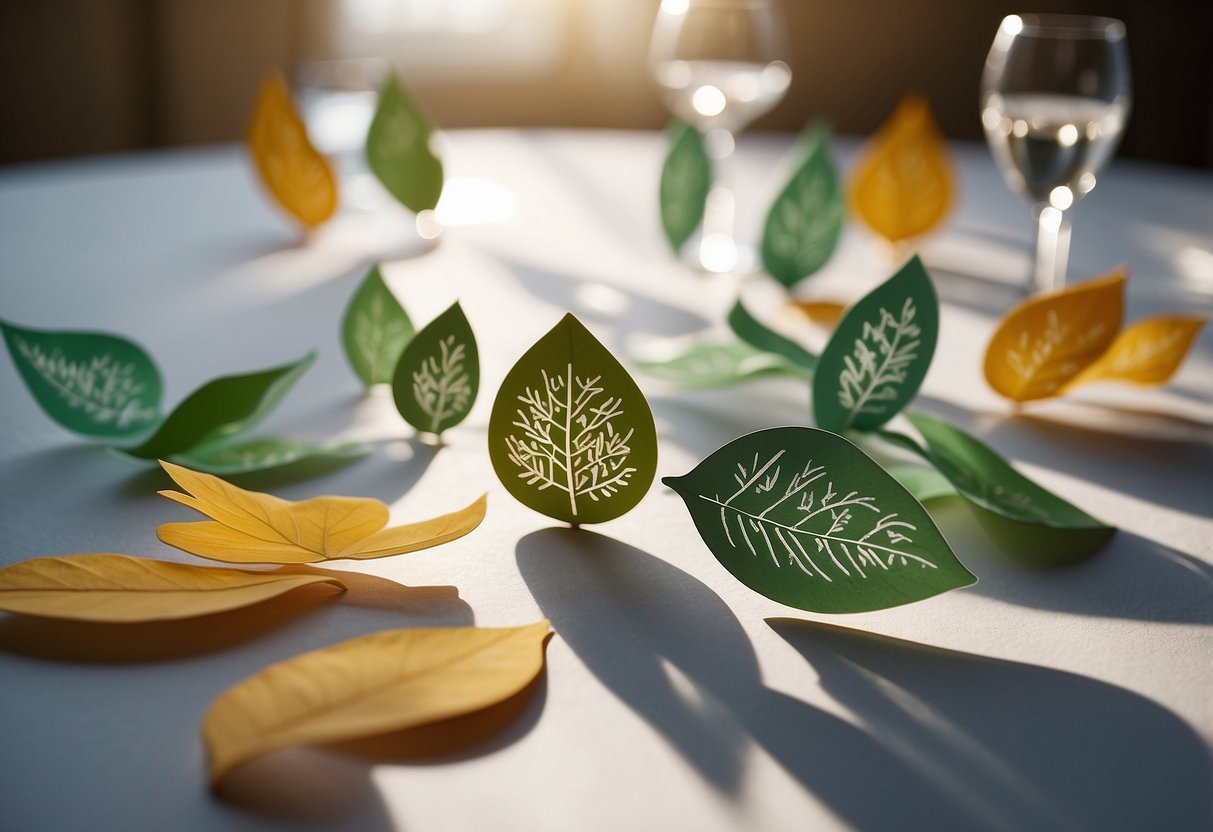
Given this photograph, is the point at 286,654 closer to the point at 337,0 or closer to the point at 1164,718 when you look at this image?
the point at 1164,718

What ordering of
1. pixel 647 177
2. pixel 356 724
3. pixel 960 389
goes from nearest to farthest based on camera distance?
pixel 356 724 → pixel 960 389 → pixel 647 177

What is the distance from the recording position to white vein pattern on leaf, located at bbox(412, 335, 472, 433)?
52cm

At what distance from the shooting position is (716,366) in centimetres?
66

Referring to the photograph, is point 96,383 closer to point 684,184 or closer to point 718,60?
point 684,184

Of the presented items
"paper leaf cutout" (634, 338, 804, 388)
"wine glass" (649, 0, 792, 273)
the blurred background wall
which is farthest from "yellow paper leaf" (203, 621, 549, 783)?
the blurred background wall

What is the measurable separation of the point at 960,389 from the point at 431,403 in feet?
1.05

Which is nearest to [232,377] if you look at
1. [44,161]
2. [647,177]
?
[647,177]

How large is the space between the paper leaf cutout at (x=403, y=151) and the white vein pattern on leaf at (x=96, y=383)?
40 cm

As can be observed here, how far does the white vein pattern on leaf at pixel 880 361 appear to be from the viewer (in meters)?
0.49

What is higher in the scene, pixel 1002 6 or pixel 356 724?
pixel 1002 6

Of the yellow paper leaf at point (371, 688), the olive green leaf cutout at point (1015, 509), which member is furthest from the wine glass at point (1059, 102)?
the yellow paper leaf at point (371, 688)

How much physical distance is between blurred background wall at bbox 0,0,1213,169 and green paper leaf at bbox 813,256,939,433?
2446mm

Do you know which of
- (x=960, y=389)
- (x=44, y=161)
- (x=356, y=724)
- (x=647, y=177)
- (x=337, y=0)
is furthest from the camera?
(x=337, y=0)

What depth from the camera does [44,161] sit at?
2.61m
